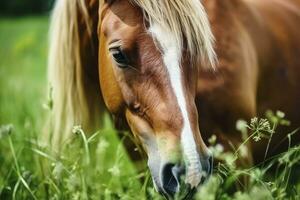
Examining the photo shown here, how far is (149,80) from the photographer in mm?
2783

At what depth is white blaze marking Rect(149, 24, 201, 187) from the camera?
98.5 inches

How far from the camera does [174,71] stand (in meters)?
2.72

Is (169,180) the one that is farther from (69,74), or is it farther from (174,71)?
(69,74)

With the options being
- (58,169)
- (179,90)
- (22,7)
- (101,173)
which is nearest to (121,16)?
(179,90)

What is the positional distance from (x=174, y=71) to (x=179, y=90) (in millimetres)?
87

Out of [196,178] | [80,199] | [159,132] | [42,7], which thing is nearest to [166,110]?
[159,132]

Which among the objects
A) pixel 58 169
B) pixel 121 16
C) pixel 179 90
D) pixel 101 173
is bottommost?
pixel 101 173

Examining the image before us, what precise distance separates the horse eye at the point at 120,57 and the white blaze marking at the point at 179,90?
171mm

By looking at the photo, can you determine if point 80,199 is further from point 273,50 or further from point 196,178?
point 273,50

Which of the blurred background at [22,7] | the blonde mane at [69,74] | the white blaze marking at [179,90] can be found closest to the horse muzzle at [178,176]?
the white blaze marking at [179,90]

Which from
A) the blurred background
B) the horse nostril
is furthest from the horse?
the blurred background

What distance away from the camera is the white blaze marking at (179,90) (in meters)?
2.50

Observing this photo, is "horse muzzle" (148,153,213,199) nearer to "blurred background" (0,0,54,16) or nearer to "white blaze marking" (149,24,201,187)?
"white blaze marking" (149,24,201,187)

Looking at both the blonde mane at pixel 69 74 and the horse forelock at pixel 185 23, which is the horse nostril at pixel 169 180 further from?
the blonde mane at pixel 69 74
